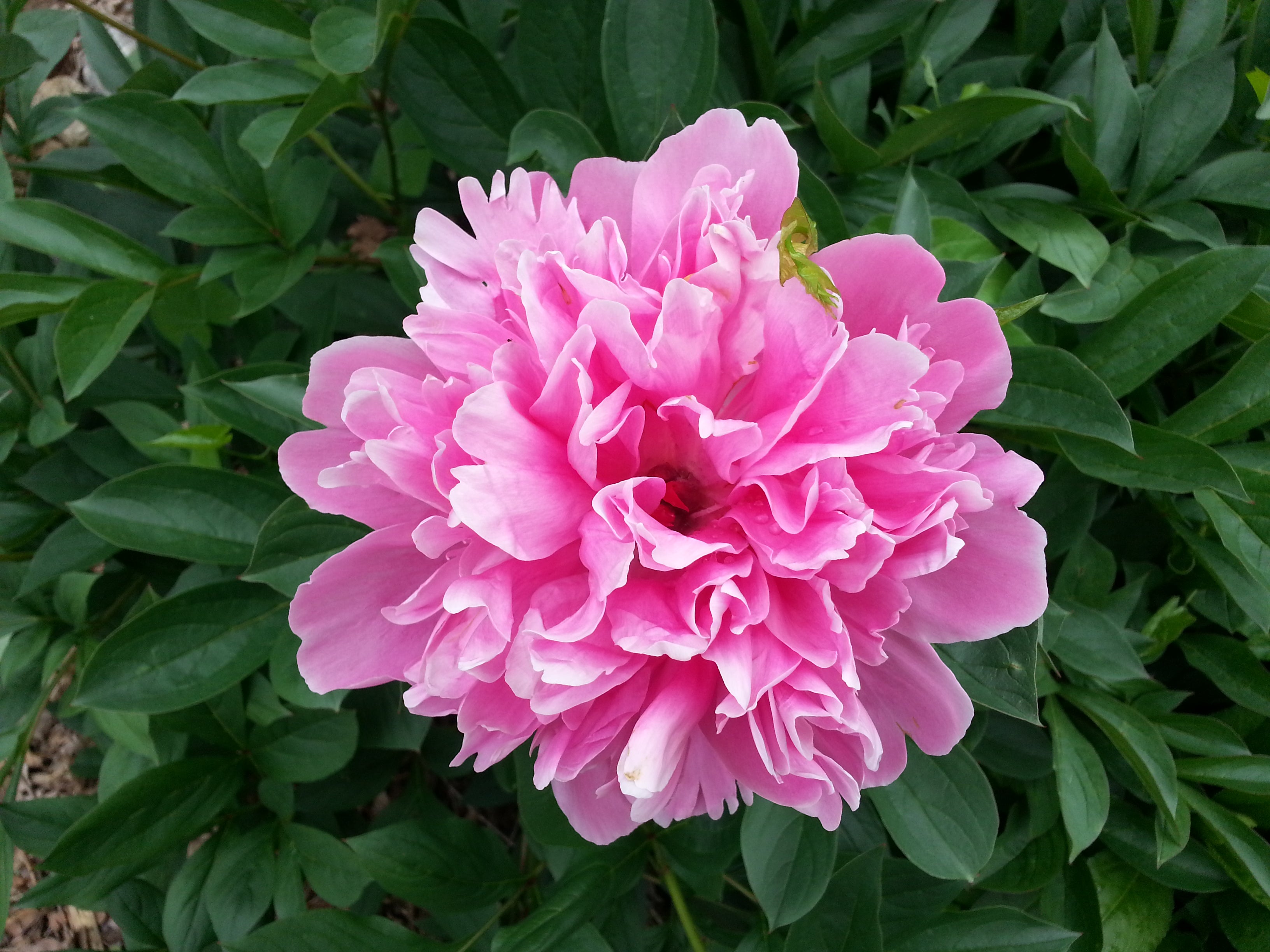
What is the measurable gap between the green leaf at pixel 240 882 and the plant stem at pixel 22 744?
0.26 meters

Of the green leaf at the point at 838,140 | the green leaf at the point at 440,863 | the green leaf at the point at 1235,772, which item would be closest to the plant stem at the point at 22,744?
the green leaf at the point at 440,863

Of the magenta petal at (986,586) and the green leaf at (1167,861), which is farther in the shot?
the green leaf at (1167,861)

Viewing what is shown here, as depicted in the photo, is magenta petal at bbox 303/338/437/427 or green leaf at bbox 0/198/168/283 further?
green leaf at bbox 0/198/168/283

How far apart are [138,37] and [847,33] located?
2.79 feet

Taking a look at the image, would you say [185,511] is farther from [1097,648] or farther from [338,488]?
[1097,648]

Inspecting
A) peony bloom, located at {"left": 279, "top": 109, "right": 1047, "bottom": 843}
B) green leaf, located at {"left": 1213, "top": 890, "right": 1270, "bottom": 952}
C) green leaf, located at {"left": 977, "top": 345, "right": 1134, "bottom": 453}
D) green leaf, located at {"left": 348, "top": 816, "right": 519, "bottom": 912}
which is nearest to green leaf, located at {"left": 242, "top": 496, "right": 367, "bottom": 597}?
peony bloom, located at {"left": 279, "top": 109, "right": 1047, "bottom": 843}

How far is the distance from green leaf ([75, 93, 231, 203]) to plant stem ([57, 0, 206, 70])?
10 centimetres

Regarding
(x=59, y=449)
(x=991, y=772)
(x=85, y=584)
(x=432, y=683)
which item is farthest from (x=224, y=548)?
(x=991, y=772)

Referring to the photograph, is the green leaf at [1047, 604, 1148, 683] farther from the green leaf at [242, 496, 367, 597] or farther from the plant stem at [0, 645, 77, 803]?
the plant stem at [0, 645, 77, 803]

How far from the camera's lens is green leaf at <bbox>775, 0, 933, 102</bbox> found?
1014mm

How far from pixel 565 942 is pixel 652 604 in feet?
1.80

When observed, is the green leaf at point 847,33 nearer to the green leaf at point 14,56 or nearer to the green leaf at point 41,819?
the green leaf at point 14,56

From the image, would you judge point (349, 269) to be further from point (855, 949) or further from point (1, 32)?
point (855, 949)

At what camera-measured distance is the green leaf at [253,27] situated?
0.92 meters
